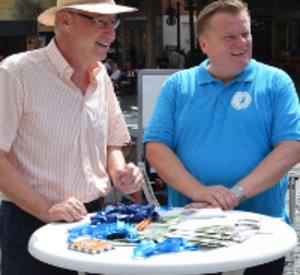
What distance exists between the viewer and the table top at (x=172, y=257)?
1.88m

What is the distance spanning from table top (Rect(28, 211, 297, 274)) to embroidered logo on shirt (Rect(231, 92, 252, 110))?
68 centimetres

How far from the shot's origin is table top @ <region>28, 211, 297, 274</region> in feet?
6.17

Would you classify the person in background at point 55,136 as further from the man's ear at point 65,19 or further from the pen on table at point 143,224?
the pen on table at point 143,224

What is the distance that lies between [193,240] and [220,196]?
1.73ft

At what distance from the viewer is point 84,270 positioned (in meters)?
1.94

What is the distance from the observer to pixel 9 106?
2.39m

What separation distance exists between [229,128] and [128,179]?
1.66 ft

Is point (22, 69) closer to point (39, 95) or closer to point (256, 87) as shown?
point (39, 95)

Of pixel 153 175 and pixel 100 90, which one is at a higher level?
pixel 100 90

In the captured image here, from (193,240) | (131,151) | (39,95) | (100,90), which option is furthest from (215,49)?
(131,151)

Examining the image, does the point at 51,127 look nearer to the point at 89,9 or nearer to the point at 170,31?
the point at 89,9

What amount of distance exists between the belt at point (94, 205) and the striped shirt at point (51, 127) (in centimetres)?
5

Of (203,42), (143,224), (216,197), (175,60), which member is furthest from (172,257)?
(175,60)

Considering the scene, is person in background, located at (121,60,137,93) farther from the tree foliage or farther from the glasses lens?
the glasses lens
